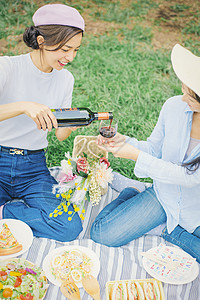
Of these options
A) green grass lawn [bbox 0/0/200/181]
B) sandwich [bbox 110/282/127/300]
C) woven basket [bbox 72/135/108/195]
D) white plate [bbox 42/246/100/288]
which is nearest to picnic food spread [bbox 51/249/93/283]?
white plate [bbox 42/246/100/288]

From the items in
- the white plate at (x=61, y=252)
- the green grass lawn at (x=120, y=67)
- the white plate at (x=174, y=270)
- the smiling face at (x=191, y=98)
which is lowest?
the green grass lawn at (x=120, y=67)

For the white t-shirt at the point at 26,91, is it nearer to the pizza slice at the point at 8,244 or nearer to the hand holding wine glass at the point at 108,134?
the hand holding wine glass at the point at 108,134

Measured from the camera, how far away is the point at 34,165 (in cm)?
256

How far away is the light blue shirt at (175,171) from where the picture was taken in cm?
228

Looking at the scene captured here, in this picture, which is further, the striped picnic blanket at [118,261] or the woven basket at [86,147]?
the woven basket at [86,147]

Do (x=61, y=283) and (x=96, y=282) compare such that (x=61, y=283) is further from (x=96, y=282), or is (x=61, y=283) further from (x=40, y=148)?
(x=40, y=148)

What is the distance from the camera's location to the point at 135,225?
2406 millimetres

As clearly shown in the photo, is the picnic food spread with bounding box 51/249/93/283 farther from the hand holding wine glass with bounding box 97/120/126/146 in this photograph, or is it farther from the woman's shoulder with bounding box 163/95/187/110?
the woman's shoulder with bounding box 163/95/187/110

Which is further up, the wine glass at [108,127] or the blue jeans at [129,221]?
the wine glass at [108,127]

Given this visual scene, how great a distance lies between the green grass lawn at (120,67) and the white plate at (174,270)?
133cm

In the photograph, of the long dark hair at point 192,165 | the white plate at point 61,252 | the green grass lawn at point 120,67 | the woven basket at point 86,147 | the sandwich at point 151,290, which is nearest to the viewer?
the sandwich at point 151,290

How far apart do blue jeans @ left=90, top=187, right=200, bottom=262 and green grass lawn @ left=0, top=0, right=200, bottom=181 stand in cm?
101

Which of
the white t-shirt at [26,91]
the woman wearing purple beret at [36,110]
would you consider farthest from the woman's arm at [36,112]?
the white t-shirt at [26,91]

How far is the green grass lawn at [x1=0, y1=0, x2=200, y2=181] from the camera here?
4.15 metres
